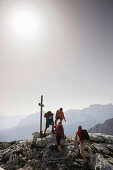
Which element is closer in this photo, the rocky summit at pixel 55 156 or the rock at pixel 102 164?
the rock at pixel 102 164

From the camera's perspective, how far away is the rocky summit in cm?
805

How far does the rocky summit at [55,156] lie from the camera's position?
805 cm

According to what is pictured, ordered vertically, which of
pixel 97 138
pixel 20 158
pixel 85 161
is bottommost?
pixel 20 158

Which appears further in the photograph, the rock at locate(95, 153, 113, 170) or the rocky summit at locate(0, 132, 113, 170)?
the rocky summit at locate(0, 132, 113, 170)

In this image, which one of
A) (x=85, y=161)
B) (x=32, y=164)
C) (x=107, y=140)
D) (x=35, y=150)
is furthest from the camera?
(x=107, y=140)

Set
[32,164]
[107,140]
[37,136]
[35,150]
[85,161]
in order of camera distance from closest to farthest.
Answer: [85,161]
[32,164]
[35,150]
[107,140]
[37,136]

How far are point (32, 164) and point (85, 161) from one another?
4.97 metres

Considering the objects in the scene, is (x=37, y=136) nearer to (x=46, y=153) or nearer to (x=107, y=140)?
(x=46, y=153)

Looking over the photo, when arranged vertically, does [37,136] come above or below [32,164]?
above

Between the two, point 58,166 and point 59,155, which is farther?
point 59,155

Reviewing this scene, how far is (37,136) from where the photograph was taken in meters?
13.0

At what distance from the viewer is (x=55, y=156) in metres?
9.23

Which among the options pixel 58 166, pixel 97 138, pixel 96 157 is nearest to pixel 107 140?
pixel 97 138

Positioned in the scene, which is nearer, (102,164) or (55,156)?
(102,164)
